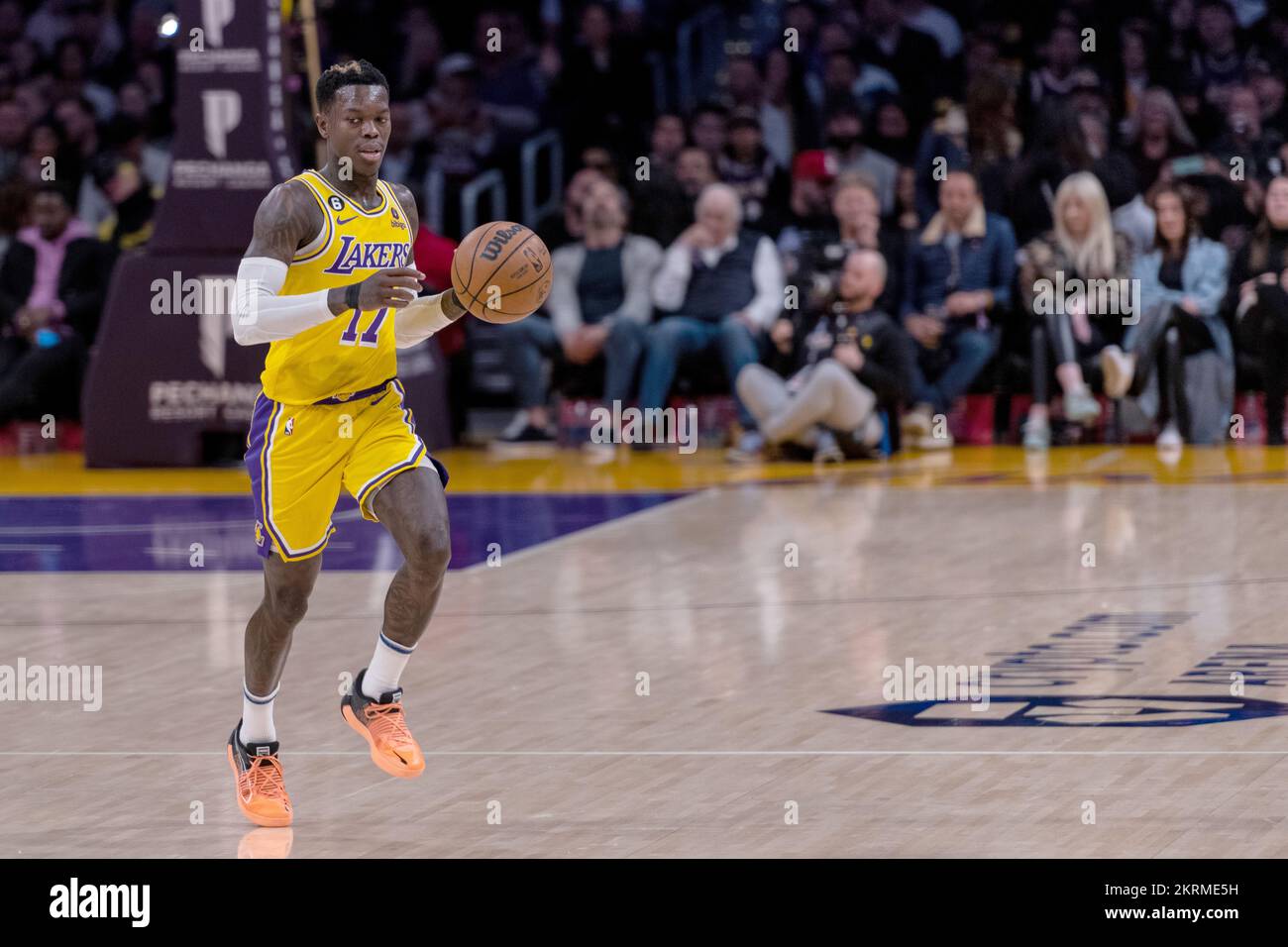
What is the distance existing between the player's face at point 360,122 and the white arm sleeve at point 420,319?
43 centimetres

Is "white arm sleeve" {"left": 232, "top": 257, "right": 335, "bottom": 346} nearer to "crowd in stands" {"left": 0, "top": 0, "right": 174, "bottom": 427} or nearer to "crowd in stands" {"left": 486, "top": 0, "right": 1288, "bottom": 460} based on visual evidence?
"crowd in stands" {"left": 486, "top": 0, "right": 1288, "bottom": 460}

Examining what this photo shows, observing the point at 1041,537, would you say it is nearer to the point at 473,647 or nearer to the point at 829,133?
the point at 473,647

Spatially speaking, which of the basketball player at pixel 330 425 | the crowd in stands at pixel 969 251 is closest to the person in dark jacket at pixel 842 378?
the crowd in stands at pixel 969 251

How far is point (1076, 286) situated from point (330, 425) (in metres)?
9.34

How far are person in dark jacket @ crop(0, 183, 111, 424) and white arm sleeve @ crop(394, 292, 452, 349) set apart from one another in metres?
9.66

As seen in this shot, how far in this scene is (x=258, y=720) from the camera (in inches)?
230

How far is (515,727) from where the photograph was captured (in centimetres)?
680

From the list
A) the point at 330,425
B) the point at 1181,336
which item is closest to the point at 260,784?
the point at 330,425

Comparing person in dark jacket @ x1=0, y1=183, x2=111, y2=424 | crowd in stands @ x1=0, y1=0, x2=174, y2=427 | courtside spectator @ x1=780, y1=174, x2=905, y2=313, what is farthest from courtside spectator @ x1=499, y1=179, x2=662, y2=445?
crowd in stands @ x1=0, y1=0, x2=174, y2=427

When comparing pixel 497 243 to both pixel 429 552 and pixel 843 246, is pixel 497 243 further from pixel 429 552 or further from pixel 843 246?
pixel 843 246

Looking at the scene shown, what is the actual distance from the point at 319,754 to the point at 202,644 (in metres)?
1.98

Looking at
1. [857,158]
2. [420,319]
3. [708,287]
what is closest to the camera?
[420,319]
